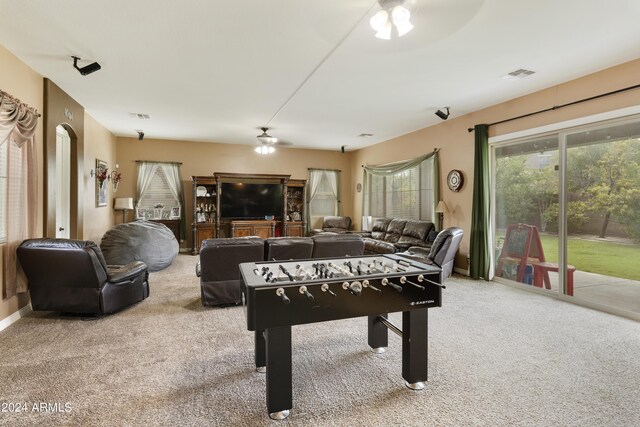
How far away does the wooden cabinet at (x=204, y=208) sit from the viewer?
7.80 m

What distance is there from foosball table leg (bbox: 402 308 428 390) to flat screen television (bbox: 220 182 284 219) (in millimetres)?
6509

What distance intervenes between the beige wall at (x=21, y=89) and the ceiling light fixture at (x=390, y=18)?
3653mm

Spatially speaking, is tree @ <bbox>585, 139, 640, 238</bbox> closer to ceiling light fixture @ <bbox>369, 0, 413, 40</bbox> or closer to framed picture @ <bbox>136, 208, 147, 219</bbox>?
ceiling light fixture @ <bbox>369, 0, 413, 40</bbox>

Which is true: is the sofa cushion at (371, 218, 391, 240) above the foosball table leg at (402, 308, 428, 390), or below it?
above

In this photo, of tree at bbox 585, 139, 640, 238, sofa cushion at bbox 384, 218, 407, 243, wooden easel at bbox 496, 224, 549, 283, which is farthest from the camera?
sofa cushion at bbox 384, 218, 407, 243

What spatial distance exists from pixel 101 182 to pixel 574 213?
26.3 ft

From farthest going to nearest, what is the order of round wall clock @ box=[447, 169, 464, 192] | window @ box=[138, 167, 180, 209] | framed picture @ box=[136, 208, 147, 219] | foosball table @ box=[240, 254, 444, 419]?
window @ box=[138, 167, 180, 209] → framed picture @ box=[136, 208, 147, 219] → round wall clock @ box=[447, 169, 464, 192] → foosball table @ box=[240, 254, 444, 419]

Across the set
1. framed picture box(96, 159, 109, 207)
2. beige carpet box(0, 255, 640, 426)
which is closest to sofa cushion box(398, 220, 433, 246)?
beige carpet box(0, 255, 640, 426)

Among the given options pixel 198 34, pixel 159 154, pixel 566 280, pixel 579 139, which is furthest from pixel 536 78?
pixel 159 154

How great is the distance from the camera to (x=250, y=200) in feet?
27.3

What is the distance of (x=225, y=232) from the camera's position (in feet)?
27.2

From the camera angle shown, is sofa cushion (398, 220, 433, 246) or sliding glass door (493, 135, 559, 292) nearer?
sliding glass door (493, 135, 559, 292)

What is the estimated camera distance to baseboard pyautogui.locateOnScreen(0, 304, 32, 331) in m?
3.20

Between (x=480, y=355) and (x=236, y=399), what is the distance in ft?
6.62
